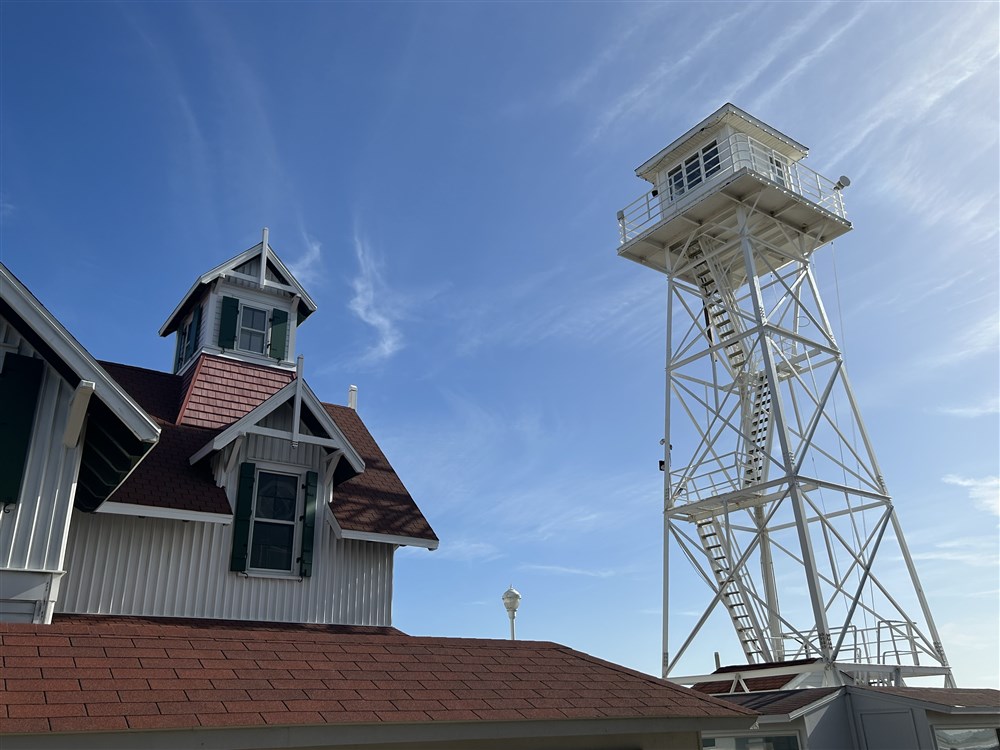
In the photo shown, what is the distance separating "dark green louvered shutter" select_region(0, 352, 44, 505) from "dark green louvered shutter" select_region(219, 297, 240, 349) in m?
6.73

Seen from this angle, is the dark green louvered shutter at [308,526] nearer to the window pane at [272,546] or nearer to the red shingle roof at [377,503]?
the window pane at [272,546]

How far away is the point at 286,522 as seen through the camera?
15.0 metres

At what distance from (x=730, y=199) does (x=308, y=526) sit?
51.6 feet

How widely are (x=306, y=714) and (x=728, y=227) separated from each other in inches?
828

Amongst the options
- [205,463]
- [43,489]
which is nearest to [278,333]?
[205,463]

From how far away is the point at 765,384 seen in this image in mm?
24172

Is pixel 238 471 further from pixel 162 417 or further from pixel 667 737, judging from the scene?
pixel 667 737

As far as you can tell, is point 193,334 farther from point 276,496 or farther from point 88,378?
point 88,378

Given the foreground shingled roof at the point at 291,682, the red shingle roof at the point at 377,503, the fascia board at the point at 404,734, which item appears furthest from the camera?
the red shingle roof at the point at 377,503

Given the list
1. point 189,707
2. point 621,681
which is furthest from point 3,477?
point 621,681

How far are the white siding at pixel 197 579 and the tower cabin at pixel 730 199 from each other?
48.4 feet

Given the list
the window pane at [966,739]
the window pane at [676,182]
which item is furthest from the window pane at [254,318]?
the window pane at [966,739]

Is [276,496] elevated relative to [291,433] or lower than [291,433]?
lower

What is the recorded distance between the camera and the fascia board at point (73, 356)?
10617mm
